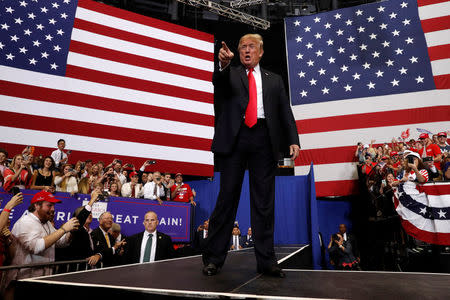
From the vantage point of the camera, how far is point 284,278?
51.4 inches

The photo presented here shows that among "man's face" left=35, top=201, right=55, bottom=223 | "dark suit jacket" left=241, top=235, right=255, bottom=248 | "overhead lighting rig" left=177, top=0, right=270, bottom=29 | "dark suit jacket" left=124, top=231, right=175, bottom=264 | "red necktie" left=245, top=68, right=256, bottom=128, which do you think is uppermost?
"overhead lighting rig" left=177, top=0, right=270, bottom=29

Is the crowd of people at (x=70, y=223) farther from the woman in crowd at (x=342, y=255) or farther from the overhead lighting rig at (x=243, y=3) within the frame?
the overhead lighting rig at (x=243, y=3)

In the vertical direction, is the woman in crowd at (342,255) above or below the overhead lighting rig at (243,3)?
below

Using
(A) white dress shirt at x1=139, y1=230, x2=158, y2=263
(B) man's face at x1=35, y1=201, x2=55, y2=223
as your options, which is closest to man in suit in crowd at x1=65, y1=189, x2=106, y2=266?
(B) man's face at x1=35, y1=201, x2=55, y2=223

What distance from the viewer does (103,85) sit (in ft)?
21.1

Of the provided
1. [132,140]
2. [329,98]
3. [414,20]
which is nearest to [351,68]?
[329,98]

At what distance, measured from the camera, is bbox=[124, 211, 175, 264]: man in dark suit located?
10.0ft

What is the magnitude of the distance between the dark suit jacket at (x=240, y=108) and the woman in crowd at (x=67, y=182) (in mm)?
3494

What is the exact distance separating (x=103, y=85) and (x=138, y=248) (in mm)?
4506

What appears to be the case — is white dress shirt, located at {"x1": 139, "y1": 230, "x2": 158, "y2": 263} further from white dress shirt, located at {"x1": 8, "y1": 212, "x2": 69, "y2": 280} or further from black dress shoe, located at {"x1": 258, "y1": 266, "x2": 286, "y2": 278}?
black dress shoe, located at {"x1": 258, "y1": 266, "x2": 286, "y2": 278}

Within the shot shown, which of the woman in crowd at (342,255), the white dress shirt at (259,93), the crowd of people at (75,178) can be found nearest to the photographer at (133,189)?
the crowd of people at (75,178)

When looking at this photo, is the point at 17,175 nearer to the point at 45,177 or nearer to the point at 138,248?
Answer: the point at 45,177

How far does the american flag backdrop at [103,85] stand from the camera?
567cm

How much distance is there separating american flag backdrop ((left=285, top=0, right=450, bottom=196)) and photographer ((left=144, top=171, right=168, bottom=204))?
3.38 meters
